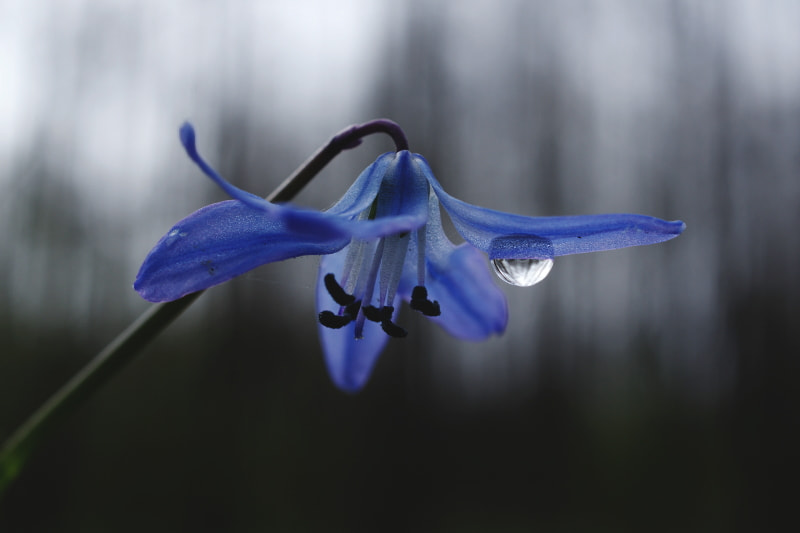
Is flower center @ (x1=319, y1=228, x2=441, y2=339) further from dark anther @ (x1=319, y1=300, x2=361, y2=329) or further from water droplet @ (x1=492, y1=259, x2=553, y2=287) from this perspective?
water droplet @ (x1=492, y1=259, x2=553, y2=287)

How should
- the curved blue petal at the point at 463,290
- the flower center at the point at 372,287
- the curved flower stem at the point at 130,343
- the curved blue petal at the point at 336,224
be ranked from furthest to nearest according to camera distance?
the curved blue petal at the point at 463,290 < the flower center at the point at 372,287 < the curved flower stem at the point at 130,343 < the curved blue petal at the point at 336,224

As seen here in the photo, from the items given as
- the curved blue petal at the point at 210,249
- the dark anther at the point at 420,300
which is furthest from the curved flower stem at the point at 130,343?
the dark anther at the point at 420,300

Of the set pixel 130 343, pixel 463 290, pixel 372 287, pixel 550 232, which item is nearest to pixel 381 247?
pixel 372 287

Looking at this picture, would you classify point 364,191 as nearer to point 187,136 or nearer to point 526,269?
point 526,269

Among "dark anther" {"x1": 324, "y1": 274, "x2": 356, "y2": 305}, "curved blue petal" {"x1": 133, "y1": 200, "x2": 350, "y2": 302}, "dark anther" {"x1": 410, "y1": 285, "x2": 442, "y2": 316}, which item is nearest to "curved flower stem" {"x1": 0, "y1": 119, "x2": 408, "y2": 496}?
"curved blue petal" {"x1": 133, "y1": 200, "x2": 350, "y2": 302}

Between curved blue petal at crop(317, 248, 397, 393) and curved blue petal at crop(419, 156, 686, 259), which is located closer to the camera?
curved blue petal at crop(419, 156, 686, 259)

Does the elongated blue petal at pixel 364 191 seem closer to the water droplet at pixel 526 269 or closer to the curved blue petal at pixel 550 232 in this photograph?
the curved blue petal at pixel 550 232

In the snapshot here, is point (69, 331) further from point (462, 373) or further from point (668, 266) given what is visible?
point (668, 266)
